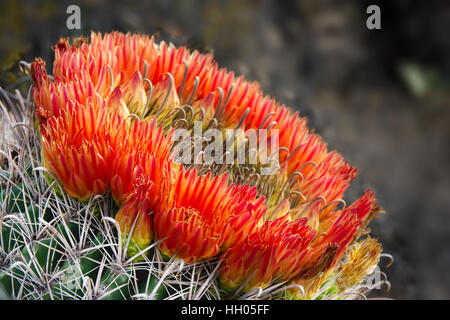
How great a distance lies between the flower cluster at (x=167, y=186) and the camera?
1.65 feet

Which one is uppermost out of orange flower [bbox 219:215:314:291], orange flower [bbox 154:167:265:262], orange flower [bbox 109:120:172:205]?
orange flower [bbox 109:120:172:205]

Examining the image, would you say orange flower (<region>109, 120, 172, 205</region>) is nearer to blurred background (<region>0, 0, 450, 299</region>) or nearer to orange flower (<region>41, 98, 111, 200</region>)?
orange flower (<region>41, 98, 111, 200</region>)

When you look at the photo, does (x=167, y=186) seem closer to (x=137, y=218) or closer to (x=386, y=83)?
(x=137, y=218)

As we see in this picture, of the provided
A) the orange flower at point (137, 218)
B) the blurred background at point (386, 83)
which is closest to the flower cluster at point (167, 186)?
the orange flower at point (137, 218)

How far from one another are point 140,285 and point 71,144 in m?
0.17

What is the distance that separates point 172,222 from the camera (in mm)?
489

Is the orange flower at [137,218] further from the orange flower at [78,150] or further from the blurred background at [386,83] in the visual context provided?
the blurred background at [386,83]

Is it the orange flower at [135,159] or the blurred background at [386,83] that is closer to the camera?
the orange flower at [135,159]

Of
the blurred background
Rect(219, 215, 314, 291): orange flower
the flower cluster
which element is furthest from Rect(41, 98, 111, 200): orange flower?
the blurred background

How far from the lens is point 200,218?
19.6 inches

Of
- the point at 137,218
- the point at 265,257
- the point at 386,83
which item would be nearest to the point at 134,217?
the point at 137,218

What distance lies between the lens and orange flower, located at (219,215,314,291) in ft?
1.66

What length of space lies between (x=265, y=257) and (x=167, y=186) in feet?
0.41

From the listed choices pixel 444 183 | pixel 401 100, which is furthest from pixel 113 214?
pixel 401 100
